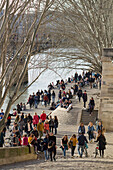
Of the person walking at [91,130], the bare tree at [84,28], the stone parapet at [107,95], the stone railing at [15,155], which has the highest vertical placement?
the bare tree at [84,28]

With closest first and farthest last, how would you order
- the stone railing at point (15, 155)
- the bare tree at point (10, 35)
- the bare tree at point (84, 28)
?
the bare tree at point (10, 35) → the stone railing at point (15, 155) → the bare tree at point (84, 28)

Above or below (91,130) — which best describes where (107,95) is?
above

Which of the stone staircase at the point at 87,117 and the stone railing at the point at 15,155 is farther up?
the stone staircase at the point at 87,117

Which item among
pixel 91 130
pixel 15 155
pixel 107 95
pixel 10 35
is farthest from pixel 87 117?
pixel 10 35

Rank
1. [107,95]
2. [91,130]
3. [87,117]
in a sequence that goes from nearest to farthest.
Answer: [91,130]
[107,95]
[87,117]

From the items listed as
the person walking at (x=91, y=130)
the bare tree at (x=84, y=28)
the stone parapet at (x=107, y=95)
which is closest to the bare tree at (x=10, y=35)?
the person walking at (x=91, y=130)

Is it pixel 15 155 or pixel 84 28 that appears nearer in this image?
pixel 15 155

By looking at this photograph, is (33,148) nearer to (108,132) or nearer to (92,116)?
(108,132)

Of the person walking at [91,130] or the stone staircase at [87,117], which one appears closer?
the person walking at [91,130]

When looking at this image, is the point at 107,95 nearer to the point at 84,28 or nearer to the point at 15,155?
the point at 84,28

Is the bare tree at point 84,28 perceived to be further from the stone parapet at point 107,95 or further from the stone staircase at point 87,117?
the stone staircase at point 87,117

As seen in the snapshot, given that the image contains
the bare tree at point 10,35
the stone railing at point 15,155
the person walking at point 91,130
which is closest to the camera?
the bare tree at point 10,35

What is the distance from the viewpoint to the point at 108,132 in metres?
20.0

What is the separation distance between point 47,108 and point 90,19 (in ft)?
29.6
